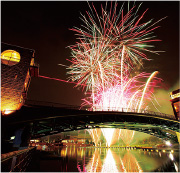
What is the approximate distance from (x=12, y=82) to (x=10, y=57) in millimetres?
4061

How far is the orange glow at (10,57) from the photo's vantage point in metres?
20.4

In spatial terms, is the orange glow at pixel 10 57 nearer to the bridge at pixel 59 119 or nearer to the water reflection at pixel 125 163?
the bridge at pixel 59 119

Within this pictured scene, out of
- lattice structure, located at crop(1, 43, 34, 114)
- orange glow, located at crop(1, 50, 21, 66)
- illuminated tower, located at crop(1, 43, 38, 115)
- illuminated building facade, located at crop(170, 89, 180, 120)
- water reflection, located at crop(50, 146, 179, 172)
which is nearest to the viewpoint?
water reflection, located at crop(50, 146, 179, 172)

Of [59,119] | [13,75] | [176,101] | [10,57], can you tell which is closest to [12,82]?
[13,75]

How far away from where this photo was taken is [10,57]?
2089 centimetres

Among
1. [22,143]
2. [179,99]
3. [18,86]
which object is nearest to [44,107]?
[18,86]

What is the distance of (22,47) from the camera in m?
22.6

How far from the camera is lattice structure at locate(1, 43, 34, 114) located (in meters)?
18.6

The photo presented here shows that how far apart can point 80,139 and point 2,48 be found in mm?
171490

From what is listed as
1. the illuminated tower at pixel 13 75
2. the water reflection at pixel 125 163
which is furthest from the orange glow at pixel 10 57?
the water reflection at pixel 125 163

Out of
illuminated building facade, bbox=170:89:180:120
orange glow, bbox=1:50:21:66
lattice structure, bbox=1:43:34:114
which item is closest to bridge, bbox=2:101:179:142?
lattice structure, bbox=1:43:34:114

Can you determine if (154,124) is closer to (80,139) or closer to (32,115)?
(32,115)

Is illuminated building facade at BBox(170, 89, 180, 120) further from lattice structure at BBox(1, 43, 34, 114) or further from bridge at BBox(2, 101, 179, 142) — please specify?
lattice structure at BBox(1, 43, 34, 114)

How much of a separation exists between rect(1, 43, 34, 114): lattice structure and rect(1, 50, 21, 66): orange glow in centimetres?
34
